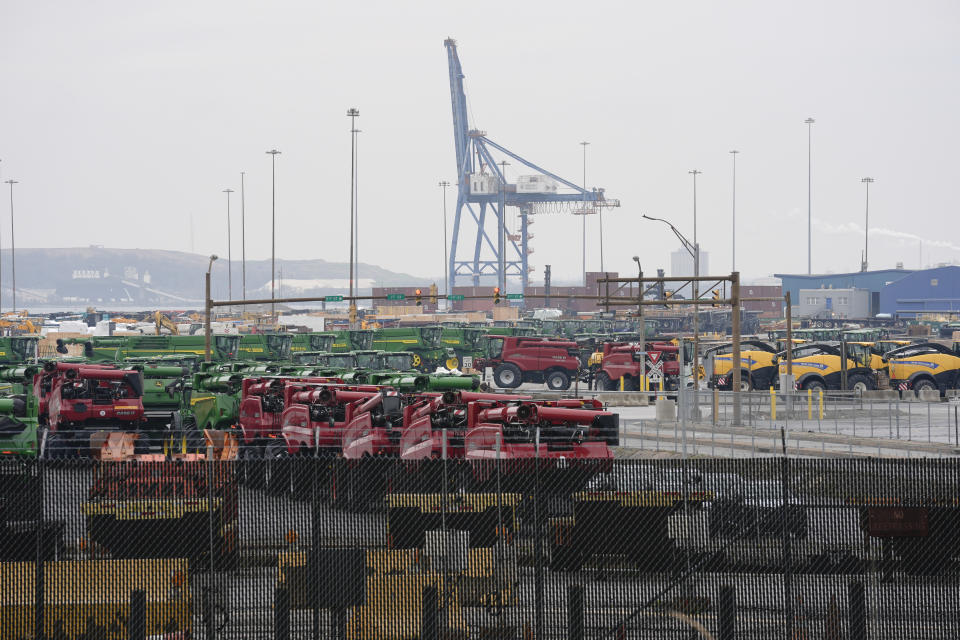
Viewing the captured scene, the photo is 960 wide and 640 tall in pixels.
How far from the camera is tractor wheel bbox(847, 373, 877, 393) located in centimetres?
4316

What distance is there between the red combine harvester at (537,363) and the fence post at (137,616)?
35789 mm

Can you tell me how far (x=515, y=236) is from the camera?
17400 centimetres

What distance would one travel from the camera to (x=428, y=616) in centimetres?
1192

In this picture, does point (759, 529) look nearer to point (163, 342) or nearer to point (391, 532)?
point (391, 532)

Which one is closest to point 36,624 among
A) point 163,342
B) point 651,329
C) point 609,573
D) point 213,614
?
point 213,614

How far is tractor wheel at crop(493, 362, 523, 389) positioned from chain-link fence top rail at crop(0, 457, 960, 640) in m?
34.2

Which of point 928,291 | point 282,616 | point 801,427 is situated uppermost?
point 928,291

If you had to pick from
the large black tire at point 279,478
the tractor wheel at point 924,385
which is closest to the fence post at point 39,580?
the large black tire at point 279,478

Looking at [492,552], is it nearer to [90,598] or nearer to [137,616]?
[137,616]

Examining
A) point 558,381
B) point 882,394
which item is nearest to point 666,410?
point 882,394

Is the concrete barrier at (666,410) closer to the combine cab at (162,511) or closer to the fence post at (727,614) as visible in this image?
the combine cab at (162,511)

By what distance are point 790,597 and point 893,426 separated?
25235mm

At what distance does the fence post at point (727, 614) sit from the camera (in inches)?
462

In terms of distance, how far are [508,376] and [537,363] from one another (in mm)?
1274
